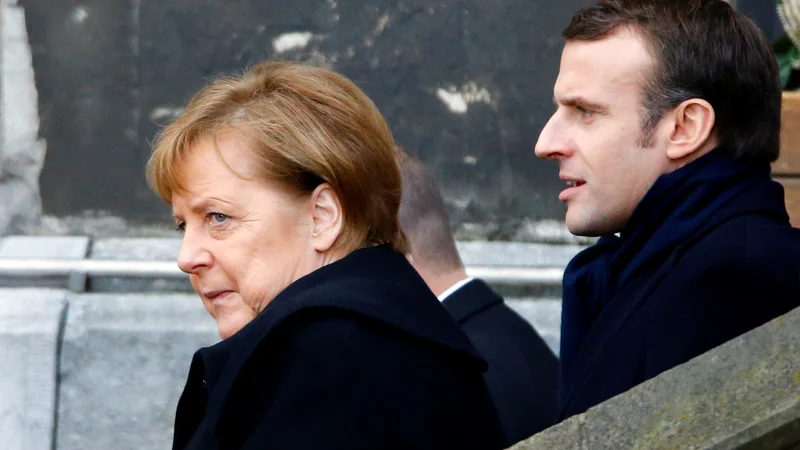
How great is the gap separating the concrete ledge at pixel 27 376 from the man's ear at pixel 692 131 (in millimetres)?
2850

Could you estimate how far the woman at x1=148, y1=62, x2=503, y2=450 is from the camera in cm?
208

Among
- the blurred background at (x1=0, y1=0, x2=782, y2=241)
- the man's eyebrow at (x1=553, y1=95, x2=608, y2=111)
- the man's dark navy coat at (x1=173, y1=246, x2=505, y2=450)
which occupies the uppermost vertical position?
the man's eyebrow at (x1=553, y1=95, x2=608, y2=111)

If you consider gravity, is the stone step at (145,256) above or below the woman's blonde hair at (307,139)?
below

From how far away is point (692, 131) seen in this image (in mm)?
2688

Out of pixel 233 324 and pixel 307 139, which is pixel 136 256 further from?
pixel 307 139

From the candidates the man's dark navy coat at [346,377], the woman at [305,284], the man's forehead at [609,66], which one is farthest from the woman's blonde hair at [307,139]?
the man's forehead at [609,66]

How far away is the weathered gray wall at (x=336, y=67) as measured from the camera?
509 cm

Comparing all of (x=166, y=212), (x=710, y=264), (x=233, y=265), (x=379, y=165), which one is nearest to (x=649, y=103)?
(x=710, y=264)

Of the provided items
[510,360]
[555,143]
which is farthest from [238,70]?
[555,143]

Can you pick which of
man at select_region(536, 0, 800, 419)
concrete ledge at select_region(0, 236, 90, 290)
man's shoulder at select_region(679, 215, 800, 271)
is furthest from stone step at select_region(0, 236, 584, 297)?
man's shoulder at select_region(679, 215, 800, 271)

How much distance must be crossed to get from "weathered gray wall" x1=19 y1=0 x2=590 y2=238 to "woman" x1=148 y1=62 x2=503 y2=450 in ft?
8.51

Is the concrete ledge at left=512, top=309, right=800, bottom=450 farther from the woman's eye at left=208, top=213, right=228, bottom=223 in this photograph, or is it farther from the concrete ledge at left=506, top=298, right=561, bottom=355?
the concrete ledge at left=506, top=298, right=561, bottom=355

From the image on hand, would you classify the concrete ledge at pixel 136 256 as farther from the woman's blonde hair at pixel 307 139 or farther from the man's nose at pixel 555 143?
the woman's blonde hair at pixel 307 139

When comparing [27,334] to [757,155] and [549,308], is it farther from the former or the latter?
[757,155]
